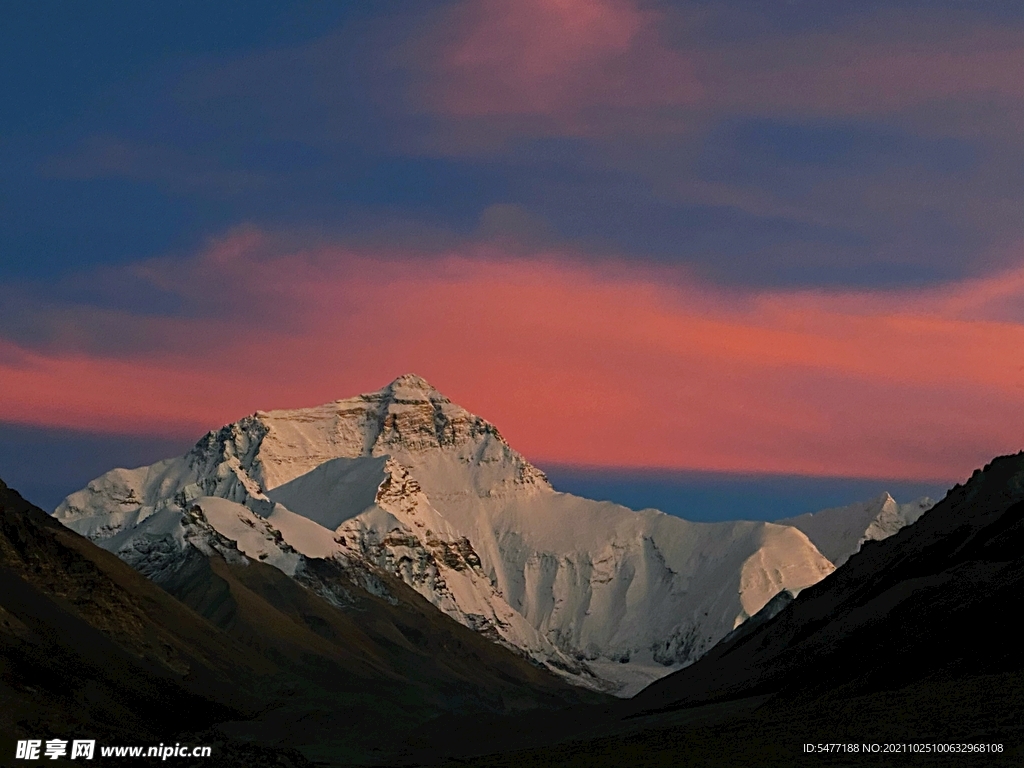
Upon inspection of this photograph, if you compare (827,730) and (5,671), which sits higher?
(5,671)

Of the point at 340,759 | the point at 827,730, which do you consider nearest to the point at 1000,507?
the point at 340,759

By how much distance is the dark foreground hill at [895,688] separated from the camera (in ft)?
311

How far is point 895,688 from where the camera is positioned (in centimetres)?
12388

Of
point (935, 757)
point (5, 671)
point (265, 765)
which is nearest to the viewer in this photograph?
point (935, 757)

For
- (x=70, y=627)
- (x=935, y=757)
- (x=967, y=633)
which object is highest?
(x=70, y=627)

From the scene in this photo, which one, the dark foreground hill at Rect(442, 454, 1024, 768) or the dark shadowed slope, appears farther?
the dark shadowed slope

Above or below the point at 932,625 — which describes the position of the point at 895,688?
below

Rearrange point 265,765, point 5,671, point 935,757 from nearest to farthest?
point 935,757 → point 265,765 → point 5,671

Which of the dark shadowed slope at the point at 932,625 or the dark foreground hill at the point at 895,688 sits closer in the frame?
→ the dark foreground hill at the point at 895,688

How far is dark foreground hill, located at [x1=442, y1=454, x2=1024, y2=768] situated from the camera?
9469 cm

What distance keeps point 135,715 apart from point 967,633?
8225 cm

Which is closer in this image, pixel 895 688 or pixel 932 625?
pixel 895 688

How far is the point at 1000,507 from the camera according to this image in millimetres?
193000

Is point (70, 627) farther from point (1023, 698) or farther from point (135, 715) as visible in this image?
point (1023, 698)
